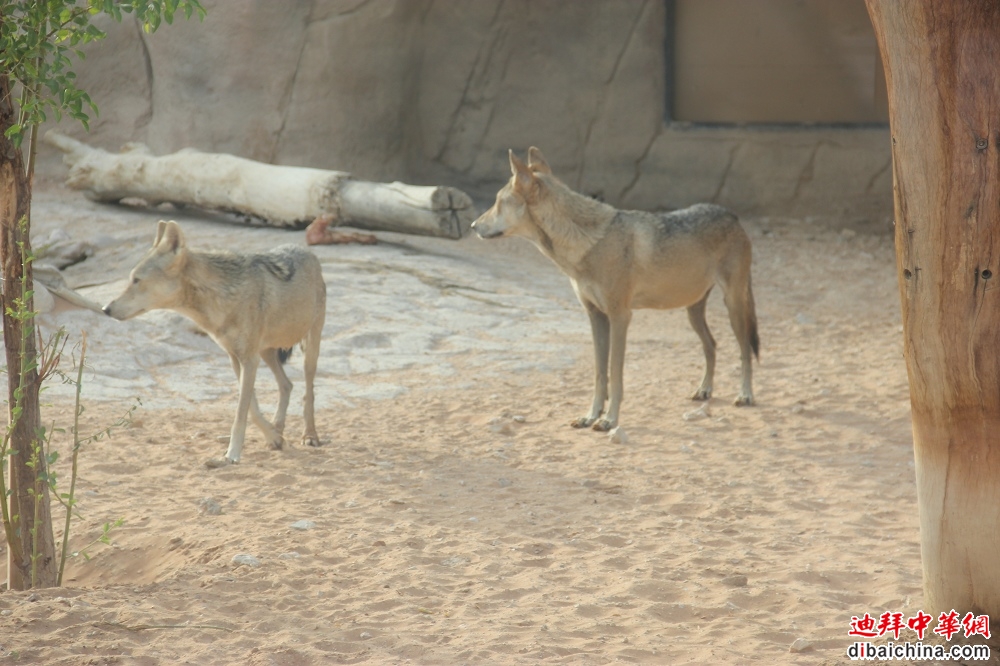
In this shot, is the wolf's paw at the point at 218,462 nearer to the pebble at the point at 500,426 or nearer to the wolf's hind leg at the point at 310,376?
the wolf's hind leg at the point at 310,376

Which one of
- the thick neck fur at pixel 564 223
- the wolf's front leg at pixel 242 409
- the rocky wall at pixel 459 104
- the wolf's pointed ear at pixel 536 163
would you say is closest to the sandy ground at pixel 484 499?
the wolf's front leg at pixel 242 409

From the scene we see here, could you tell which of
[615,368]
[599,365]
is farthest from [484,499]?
[599,365]

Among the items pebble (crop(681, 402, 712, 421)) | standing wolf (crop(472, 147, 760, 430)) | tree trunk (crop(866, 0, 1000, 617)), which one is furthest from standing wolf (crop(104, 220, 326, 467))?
tree trunk (crop(866, 0, 1000, 617))

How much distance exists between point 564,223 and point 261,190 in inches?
218

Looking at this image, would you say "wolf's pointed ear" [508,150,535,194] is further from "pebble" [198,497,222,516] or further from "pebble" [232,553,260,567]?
"pebble" [232,553,260,567]

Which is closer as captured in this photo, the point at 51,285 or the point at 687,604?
the point at 687,604

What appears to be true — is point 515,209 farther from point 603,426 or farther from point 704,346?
point 704,346

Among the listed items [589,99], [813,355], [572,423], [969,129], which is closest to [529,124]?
[589,99]

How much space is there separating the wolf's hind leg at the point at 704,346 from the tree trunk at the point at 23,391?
15.2ft

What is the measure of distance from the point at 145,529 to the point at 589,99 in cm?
1055

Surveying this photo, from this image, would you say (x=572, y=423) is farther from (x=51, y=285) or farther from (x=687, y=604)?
(x=51, y=285)

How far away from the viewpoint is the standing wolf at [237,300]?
6.03m

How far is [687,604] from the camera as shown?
4027mm

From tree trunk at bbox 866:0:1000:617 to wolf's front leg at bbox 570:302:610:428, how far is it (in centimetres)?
349
